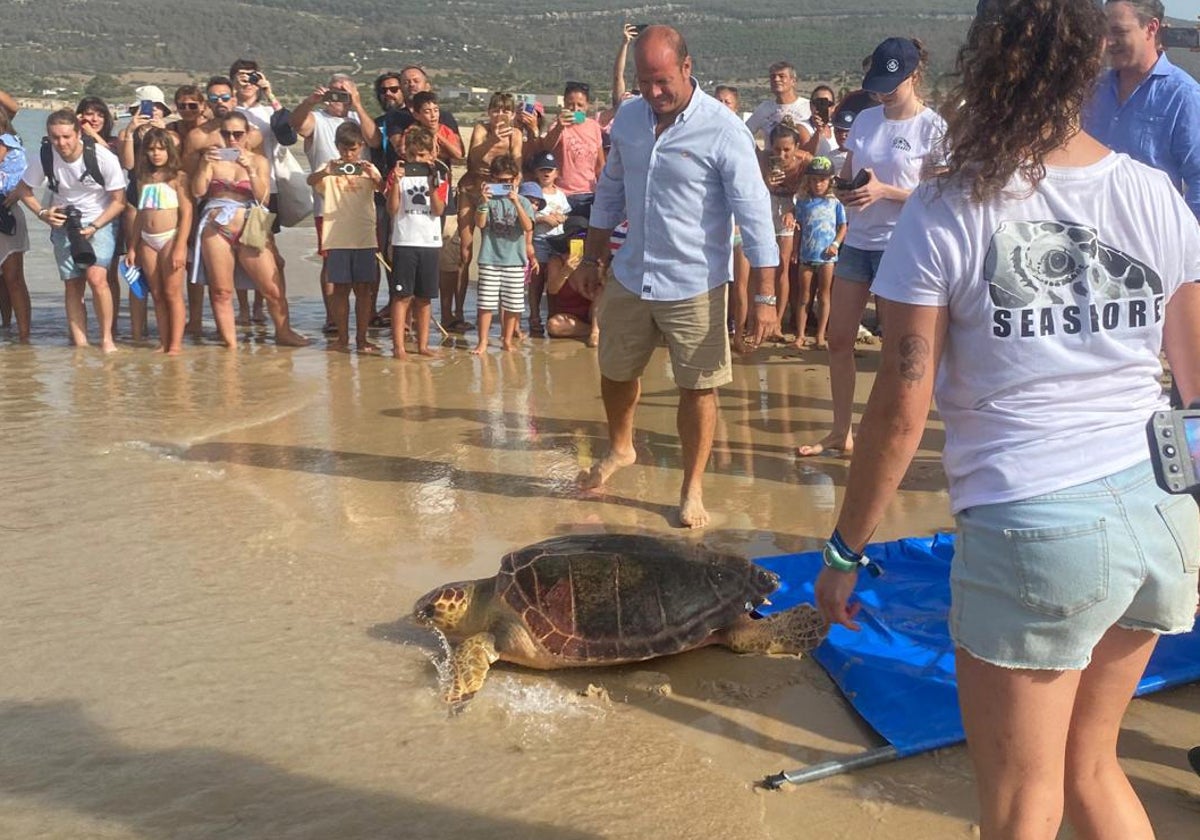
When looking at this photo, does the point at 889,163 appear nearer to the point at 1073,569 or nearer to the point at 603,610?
the point at 603,610

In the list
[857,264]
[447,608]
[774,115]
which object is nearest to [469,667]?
[447,608]

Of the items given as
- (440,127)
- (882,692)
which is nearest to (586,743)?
(882,692)

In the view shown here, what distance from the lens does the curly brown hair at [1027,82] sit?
213 cm

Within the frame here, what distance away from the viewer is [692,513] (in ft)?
18.2

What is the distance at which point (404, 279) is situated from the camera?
906 cm

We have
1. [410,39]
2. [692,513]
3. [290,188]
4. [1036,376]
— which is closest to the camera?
[1036,376]

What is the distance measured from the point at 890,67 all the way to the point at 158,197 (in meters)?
6.13

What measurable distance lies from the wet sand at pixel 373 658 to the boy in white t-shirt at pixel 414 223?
1.63 metres

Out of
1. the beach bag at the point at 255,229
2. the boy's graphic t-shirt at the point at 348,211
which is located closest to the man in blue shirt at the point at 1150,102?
the boy's graphic t-shirt at the point at 348,211

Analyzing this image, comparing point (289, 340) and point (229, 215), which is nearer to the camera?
point (229, 215)

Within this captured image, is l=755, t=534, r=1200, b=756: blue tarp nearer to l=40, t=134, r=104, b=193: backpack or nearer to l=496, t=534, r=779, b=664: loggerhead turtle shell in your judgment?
l=496, t=534, r=779, b=664: loggerhead turtle shell

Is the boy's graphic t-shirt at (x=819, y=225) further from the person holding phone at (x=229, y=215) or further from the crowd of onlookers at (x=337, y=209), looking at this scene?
the person holding phone at (x=229, y=215)

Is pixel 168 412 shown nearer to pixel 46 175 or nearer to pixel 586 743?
pixel 46 175

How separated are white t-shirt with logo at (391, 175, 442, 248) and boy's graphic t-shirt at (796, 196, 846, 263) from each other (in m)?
3.01
